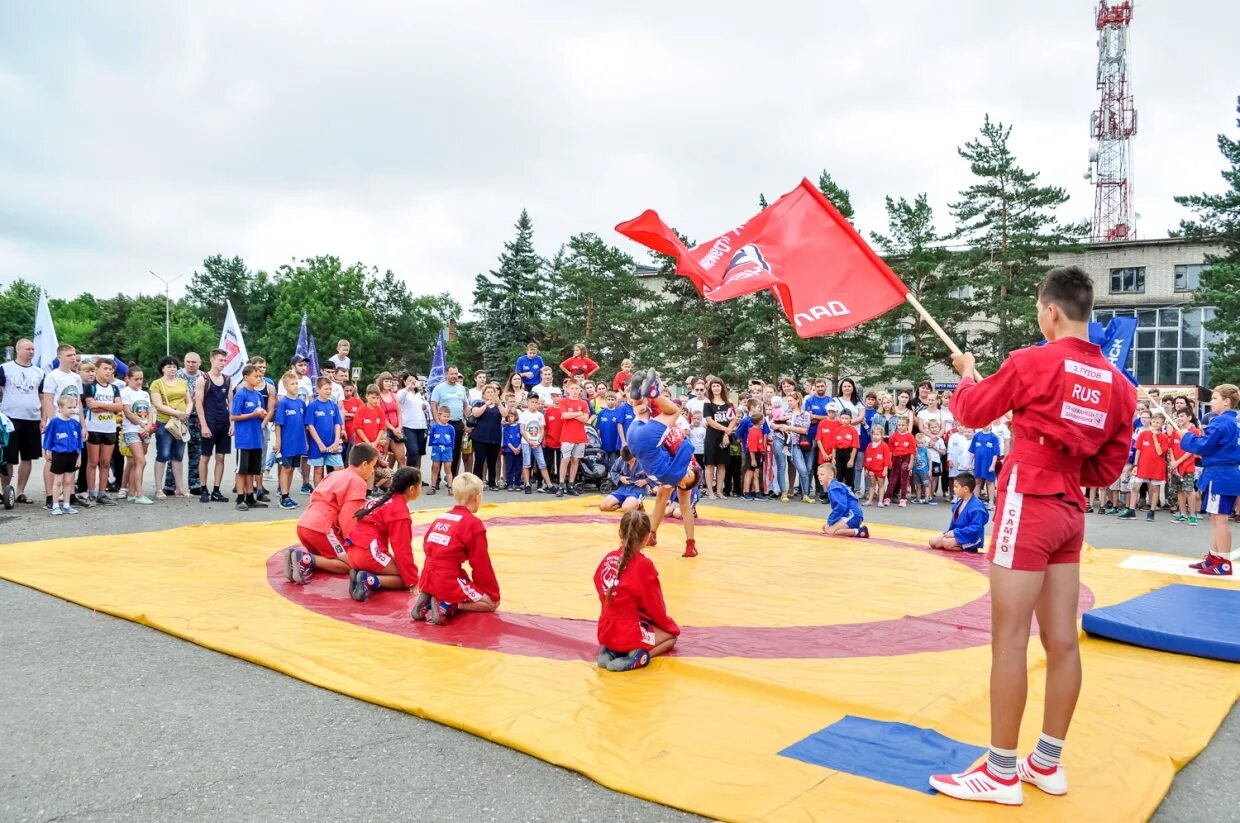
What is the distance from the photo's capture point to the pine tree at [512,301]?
51.2 meters

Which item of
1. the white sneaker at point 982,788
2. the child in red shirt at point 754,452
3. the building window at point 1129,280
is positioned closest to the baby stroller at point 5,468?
the child in red shirt at point 754,452

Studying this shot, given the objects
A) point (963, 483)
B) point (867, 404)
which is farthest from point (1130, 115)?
point (963, 483)

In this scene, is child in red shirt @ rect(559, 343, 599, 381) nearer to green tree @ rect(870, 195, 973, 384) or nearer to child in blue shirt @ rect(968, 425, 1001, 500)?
child in blue shirt @ rect(968, 425, 1001, 500)

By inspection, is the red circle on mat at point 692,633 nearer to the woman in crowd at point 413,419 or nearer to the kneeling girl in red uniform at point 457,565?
the kneeling girl in red uniform at point 457,565

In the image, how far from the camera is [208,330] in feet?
274

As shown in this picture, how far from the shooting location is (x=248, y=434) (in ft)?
38.3

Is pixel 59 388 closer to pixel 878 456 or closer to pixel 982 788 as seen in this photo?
pixel 982 788

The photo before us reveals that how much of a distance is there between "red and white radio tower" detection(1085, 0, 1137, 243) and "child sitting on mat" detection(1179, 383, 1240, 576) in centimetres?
3993

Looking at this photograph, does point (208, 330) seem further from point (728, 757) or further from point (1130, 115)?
point (728, 757)

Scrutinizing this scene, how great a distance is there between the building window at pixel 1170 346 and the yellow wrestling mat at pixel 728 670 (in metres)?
40.5

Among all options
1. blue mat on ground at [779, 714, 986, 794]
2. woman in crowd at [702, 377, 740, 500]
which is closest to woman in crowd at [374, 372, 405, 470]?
woman in crowd at [702, 377, 740, 500]

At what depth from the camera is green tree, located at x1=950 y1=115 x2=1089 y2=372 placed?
108ft

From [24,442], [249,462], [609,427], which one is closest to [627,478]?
[609,427]

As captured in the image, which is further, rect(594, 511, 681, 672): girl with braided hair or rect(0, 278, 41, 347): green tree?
rect(0, 278, 41, 347): green tree
